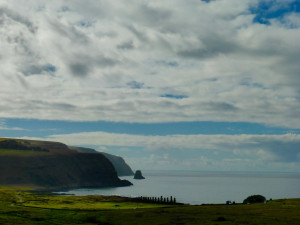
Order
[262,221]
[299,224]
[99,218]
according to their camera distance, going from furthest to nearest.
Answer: [99,218], [262,221], [299,224]

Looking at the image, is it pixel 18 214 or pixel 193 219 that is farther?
pixel 18 214

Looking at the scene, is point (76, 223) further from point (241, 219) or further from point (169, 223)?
point (241, 219)

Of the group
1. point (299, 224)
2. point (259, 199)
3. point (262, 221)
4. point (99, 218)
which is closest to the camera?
point (299, 224)

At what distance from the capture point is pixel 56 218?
7219 centimetres

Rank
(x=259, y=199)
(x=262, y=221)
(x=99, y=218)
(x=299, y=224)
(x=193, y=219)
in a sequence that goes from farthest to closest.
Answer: (x=259, y=199) → (x=99, y=218) → (x=193, y=219) → (x=262, y=221) → (x=299, y=224)

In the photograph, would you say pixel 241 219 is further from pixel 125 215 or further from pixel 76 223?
pixel 76 223

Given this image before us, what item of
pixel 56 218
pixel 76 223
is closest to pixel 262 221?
pixel 76 223

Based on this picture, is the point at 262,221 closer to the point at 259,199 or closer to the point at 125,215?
the point at 125,215

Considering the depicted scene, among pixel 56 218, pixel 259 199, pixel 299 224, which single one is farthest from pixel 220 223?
pixel 259 199

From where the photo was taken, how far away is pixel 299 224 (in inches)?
2275

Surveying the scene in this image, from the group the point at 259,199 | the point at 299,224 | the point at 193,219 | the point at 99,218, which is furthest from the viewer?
the point at 259,199

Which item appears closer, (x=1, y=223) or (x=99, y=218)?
(x=1, y=223)

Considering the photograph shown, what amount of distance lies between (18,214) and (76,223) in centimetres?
1833

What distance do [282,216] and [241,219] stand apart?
940cm
